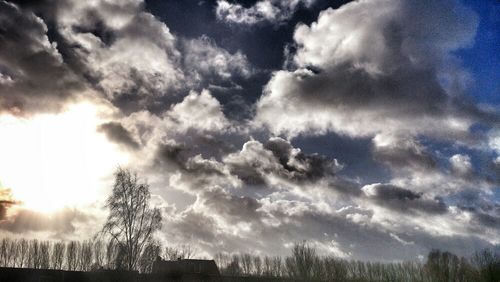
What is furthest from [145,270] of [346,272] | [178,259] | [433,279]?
[433,279]

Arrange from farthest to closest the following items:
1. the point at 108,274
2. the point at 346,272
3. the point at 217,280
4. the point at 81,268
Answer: the point at 346,272 < the point at 81,268 < the point at 217,280 < the point at 108,274

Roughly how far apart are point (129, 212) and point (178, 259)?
813 inches

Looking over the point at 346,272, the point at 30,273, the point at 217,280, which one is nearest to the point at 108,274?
the point at 30,273

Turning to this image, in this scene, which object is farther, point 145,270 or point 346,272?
point 346,272

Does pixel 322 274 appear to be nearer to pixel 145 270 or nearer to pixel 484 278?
pixel 484 278

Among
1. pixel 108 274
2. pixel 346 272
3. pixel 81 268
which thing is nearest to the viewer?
pixel 108 274

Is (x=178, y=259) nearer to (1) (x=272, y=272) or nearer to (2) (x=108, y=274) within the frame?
(1) (x=272, y=272)

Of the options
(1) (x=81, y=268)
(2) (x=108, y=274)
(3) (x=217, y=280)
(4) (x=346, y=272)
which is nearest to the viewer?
(2) (x=108, y=274)

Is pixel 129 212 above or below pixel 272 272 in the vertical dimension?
above

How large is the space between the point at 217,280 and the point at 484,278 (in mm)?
34625

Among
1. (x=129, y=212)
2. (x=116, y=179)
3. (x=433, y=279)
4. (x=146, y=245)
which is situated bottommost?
(x=433, y=279)

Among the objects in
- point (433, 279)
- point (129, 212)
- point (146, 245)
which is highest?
point (129, 212)

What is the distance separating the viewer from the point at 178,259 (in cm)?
6525

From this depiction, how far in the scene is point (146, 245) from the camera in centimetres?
4762
